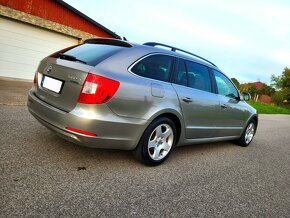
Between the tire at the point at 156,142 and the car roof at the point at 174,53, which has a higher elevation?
the car roof at the point at 174,53

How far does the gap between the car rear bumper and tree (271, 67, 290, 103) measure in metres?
56.7

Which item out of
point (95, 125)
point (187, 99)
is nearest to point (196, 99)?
point (187, 99)

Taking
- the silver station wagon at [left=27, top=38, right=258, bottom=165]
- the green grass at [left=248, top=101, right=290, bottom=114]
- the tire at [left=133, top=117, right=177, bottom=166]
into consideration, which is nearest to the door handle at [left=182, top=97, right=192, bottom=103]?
the silver station wagon at [left=27, top=38, right=258, bottom=165]

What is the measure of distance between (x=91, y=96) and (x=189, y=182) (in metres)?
1.73

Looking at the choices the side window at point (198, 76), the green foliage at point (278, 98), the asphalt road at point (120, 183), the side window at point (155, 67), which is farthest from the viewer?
the green foliage at point (278, 98)

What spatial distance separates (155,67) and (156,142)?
3.49ft

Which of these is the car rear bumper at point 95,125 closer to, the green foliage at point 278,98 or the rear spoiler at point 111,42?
the rear spoiler at point 111,42

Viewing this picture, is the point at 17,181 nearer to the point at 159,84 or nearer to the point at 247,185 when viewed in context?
the point at 159,84

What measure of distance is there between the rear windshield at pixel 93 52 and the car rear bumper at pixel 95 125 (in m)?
0.62

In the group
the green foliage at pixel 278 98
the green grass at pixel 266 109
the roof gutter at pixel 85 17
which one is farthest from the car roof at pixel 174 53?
the green foliage at pixel 278 98

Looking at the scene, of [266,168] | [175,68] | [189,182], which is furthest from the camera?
[266,168]

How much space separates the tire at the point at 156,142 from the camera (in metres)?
3.70

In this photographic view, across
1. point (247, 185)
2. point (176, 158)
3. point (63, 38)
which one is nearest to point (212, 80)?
point (176, 158)

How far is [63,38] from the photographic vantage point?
46.2 ft
